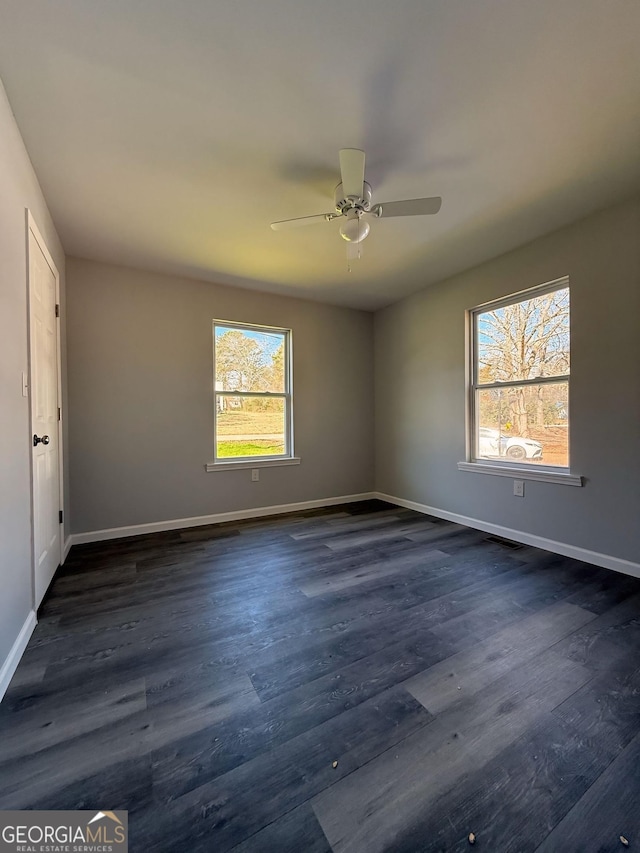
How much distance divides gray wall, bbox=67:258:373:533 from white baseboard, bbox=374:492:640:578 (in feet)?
4.75

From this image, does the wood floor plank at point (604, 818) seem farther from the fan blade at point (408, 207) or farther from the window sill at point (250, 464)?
the window sill at point (250, 464)

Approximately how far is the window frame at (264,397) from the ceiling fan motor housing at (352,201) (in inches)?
81.0

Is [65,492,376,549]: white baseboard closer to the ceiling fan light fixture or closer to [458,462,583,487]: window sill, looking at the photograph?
[458,462,583,487]: window sill

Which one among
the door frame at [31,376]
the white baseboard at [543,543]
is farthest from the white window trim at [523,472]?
the door frame at [31,376]

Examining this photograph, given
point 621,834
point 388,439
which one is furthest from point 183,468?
point 621,834

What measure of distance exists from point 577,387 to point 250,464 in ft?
10.3

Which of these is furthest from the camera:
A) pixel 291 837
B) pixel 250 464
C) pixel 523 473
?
pixel 250 464

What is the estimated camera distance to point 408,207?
6.46 feet

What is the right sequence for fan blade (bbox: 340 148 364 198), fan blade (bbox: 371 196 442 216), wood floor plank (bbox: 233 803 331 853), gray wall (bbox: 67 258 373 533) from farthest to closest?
gray wall (bbox: 67 258 373 533) → fan blade (bbox: 371 196 442 216) → fan blade (bbox: 340 148 364 198) → wood floor plank (bbox: 233 803 331 853)

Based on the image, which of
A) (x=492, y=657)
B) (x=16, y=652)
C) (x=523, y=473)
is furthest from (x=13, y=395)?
(x=523, y=473)

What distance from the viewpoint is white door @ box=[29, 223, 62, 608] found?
1.95 m

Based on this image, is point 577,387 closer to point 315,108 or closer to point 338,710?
point 315,108

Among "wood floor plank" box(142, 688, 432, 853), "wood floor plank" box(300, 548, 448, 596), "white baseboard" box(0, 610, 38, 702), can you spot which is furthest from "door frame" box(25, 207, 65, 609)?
"wood floor plank" box(300, 548, 448, 596)

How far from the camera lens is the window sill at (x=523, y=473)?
268 cm
